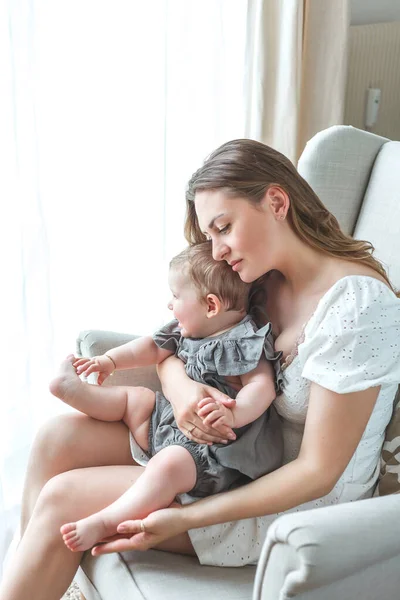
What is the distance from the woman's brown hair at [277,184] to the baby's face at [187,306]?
16 cm

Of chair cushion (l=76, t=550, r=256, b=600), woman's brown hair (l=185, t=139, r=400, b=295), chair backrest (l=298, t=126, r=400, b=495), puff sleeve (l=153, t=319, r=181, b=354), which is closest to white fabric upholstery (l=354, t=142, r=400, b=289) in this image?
chair backrest (l=298, t=126, r=400, b=495)

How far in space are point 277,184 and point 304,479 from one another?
0.49 meters

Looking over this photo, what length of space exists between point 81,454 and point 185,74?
1185mm

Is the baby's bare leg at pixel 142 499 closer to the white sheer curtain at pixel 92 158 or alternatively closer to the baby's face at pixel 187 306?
the baby's face at pixel 187 306

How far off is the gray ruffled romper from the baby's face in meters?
0.03

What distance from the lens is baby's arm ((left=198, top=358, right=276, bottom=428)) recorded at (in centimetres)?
125

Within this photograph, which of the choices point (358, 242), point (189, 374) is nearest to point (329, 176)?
point (358, 242)

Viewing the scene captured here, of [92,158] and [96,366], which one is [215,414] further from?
[92,158]

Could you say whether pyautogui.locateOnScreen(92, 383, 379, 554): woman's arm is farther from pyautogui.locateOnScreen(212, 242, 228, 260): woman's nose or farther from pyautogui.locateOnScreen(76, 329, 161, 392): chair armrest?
pyautogui.locateOnScreen(76, 329, 161, 392): chair armrest

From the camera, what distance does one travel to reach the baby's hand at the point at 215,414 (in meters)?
1.24

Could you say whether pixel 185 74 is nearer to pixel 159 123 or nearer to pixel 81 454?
pixel 159 123

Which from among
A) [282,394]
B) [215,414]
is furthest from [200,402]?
[282,394]

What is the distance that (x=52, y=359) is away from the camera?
1964 millimetres

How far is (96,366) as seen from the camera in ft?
4.75
